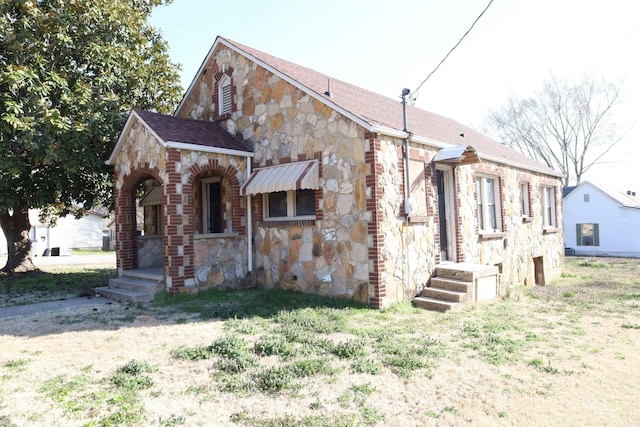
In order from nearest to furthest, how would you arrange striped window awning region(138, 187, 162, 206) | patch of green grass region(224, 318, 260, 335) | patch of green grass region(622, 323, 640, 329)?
patch of green grass region(224, 318, 260, 335) < patch of green grass region(622, 323, 640, 329) < striped window awning region(138, 187, 162, 206)

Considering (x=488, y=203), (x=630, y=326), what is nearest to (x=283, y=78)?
(x=488, y=203)

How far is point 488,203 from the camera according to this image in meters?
12.8

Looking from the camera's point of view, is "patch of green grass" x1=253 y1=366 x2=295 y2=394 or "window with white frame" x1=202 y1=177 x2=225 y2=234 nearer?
"patch of green grass" x1=253 y1=366 x2=295 y2=394

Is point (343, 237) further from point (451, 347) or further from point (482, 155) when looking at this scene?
point (482, 155)

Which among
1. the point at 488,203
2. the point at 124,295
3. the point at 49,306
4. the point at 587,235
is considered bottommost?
the point at 49,306

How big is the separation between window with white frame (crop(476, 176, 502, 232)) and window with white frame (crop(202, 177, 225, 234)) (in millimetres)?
7370

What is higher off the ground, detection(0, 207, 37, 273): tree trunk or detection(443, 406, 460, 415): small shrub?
detection(0, 207, 37, 273): tree trunk

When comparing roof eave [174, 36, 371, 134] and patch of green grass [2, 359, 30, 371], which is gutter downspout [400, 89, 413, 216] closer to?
roof eave [174, 36, 371, 134]

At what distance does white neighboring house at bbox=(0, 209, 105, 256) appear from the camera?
33.6 metres

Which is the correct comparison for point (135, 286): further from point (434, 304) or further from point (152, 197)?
point (434, 304)

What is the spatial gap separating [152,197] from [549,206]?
49.7 ft

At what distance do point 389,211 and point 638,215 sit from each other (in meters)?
27.1

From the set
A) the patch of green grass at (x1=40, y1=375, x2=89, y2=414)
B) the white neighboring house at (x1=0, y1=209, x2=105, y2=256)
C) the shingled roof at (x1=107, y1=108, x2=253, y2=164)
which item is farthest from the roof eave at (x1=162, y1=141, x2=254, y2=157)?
the white neighboring house at (x1=0, y1=209, x2=105, y2=256)

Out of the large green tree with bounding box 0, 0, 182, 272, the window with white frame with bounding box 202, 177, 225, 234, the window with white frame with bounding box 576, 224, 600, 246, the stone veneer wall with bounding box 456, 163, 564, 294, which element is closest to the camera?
the large green tree with bounding box 0, 0, 182, 272
